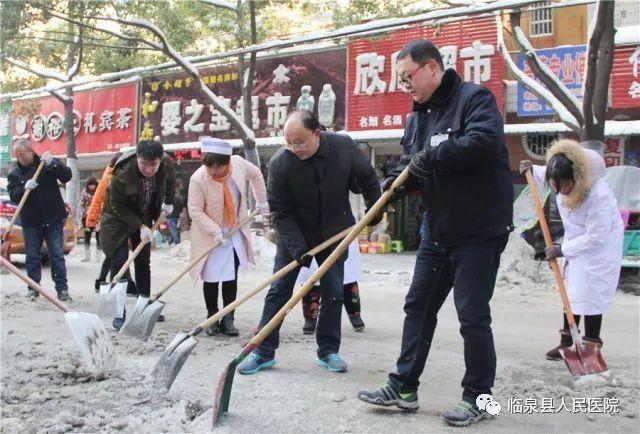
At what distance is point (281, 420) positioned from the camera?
3.27m

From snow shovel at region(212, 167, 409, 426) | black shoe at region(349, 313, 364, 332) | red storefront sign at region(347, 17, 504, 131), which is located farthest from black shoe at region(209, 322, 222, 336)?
red storefront sign at region(347, 17, 504, 131)

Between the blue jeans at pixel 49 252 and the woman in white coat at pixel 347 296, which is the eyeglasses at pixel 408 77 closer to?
the woman in white coat at pixel 347 296

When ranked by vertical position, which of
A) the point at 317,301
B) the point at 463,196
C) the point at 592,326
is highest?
the point at 463,196

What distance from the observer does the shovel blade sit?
403 cm

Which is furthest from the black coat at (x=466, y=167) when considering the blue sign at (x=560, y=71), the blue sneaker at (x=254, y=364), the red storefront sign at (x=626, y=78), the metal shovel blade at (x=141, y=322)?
the red storefront sign at (x=626, y=78)

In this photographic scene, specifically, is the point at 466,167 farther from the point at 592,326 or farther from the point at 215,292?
the point at 215,292

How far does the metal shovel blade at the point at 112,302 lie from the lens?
5.70m

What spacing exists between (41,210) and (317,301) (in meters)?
3.49

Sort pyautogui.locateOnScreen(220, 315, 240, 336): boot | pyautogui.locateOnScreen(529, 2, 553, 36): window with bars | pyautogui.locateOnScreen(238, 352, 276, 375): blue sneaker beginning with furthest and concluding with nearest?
pyautogui.locateOnScreen(529, 2, 553, 36): window with bars
pyautogui.locateOnScreen(220, 315, 240, 336): boot
pyautogui.locateOnScreen(238, 352, 276, 375): blue sneaker

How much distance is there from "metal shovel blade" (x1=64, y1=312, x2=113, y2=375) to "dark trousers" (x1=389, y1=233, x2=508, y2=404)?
73.7 inches

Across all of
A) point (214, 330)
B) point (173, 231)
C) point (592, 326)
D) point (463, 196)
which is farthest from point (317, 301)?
point (173, 231)

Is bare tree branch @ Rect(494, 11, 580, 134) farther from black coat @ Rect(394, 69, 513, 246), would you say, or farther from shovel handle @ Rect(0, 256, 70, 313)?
shovel handle @ Rect(0, 256, 70, 313)

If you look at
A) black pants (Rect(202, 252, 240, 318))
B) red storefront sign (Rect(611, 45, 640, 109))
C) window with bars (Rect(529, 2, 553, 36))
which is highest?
window with bars (Rect(529, 2, 553, 36))

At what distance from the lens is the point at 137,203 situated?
602 centimetres
